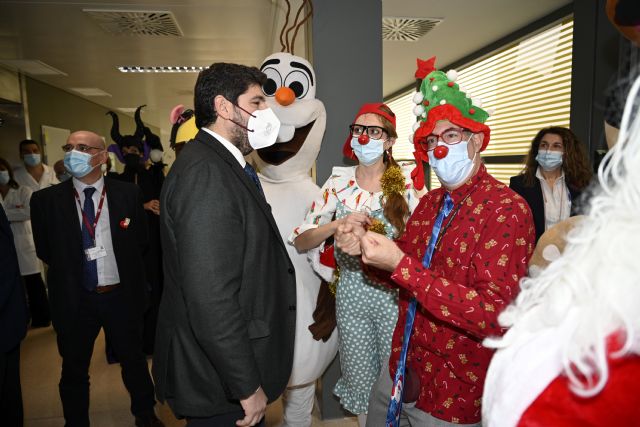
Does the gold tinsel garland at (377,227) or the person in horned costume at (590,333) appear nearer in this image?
the person in horned costume at (590,333)

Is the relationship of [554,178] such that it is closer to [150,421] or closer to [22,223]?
[150,421]

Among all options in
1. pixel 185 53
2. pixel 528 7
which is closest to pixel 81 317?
pixel 185 53

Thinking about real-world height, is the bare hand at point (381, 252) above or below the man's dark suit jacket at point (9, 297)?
above

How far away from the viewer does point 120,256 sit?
2.38 metres

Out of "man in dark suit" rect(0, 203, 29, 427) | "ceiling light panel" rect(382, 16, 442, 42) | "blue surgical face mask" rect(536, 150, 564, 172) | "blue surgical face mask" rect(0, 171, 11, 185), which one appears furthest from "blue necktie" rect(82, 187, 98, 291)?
"ceiling light panel" rect(382, 16, 442, 42)

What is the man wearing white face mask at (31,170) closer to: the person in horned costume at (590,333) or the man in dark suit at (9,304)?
the man in dark suit at (9,304)

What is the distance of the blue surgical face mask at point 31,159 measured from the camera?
14.5 ft

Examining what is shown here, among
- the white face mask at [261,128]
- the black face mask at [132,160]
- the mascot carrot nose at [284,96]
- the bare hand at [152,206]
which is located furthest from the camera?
the black face mask at [132,160]

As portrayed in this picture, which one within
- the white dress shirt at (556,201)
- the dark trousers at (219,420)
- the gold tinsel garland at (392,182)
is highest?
the gold tinsel garland at (392,182)

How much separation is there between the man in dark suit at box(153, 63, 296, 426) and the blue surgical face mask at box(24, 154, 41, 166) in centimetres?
399

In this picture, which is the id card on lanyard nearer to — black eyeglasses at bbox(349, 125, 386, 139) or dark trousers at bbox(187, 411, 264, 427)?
dark trousers at bbox(187, 411, 264, 427)

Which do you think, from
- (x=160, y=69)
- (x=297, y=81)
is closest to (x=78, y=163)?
(x=297, y=81)

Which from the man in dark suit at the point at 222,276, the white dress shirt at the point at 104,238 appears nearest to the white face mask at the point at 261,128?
the man in dark suit at the point at 222,276

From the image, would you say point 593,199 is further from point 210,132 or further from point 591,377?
point 210,132
